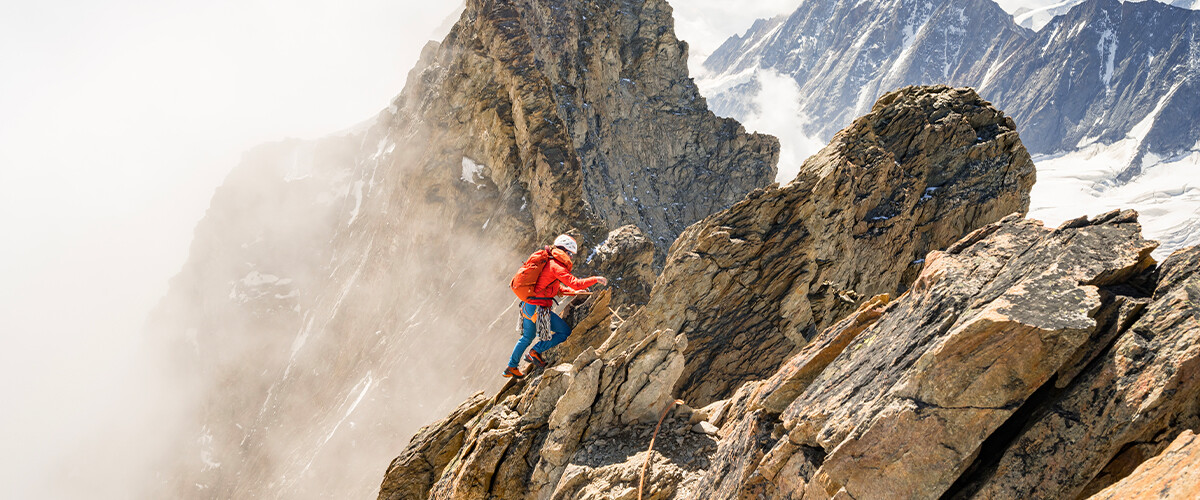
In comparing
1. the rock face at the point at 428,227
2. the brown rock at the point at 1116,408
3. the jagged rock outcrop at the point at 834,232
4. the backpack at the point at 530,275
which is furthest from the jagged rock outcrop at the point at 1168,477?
the rock face at the point at 428,227

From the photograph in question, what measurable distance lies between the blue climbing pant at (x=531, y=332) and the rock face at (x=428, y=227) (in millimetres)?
12386

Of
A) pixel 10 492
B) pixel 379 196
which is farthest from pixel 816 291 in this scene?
pixel 10 492

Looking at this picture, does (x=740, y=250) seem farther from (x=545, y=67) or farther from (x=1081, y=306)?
(x=545, y=67)

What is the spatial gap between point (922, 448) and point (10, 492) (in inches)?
6371

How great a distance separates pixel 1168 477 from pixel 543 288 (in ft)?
35.9

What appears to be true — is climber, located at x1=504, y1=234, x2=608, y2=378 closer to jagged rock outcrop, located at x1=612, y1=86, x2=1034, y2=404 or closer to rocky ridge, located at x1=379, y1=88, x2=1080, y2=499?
rocky ridge, located at x1=379, y1=88, x2=1080, y2=499

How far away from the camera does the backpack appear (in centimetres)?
1332

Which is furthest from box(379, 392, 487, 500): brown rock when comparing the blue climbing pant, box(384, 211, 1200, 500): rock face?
box(384, 211, 1200, 500): rock face

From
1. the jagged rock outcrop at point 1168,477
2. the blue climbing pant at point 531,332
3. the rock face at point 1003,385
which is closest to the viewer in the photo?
the jagged rock outcrop at point 1168,477

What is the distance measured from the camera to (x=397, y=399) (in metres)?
38.2

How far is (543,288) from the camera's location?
13539 mm

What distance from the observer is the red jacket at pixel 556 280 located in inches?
530

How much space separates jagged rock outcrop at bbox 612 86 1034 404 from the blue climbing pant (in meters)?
3.85

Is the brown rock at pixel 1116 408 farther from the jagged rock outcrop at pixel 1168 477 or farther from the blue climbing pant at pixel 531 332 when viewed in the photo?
the blue climbing pant at pixel 531 332
